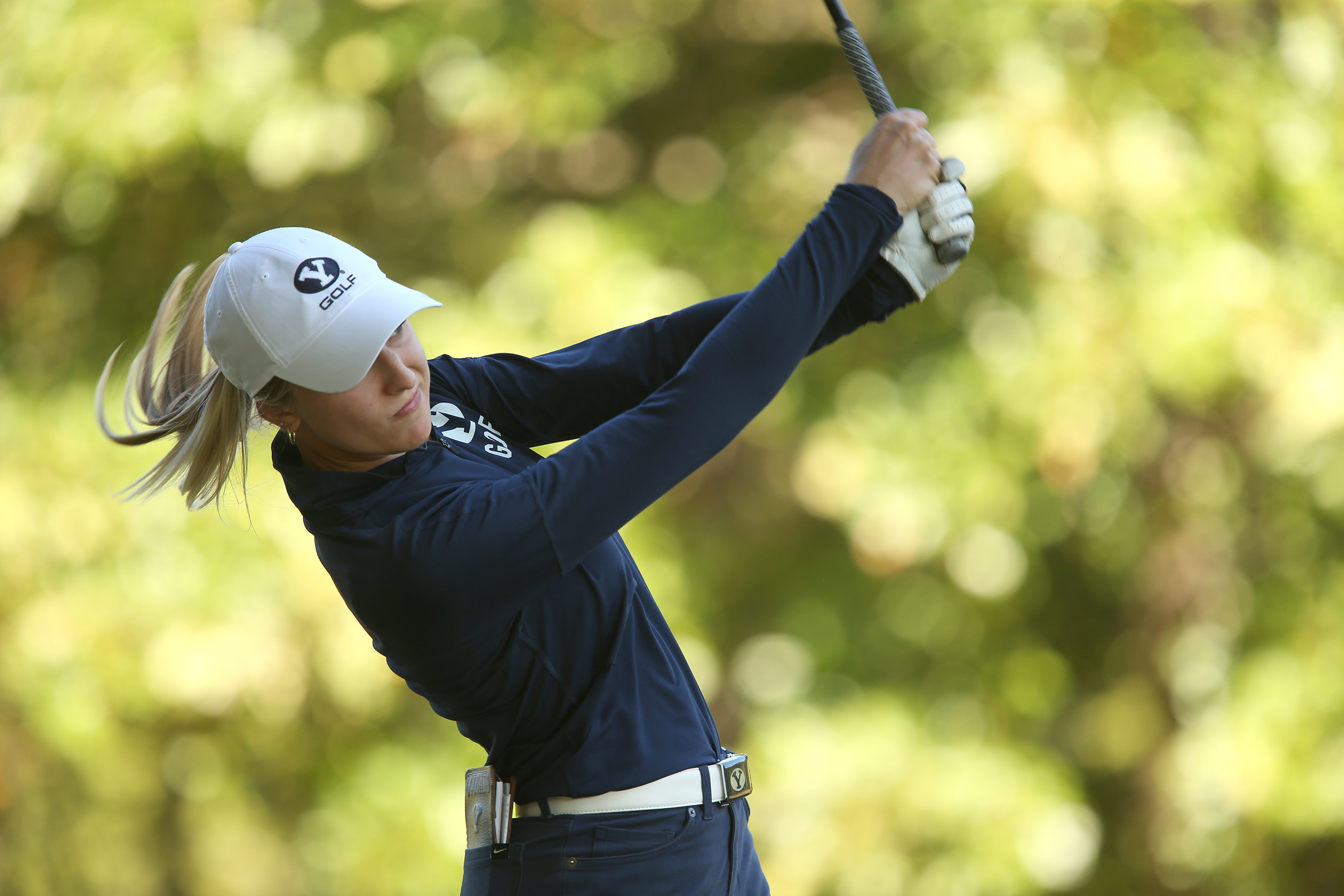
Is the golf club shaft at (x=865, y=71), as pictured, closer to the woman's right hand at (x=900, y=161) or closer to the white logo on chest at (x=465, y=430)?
the woman's right hand at (x=900, y=161)

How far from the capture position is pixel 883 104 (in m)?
1.54

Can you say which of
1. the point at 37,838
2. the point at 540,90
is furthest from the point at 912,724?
the point at 37,838

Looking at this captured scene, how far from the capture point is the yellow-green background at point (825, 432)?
3.38 metres

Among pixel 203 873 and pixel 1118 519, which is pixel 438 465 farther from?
pixel 203 873

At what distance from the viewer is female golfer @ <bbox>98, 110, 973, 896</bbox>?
4.10ft

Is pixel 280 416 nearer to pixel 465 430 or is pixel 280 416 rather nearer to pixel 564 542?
pixel 465 430

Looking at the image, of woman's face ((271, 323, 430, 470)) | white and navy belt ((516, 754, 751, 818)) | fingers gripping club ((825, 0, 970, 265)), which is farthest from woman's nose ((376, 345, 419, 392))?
fingers gripping club ((825, 0, 970, 265))

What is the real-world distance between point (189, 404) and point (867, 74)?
0.96 metres

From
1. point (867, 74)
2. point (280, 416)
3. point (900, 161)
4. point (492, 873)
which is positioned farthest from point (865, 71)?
point (492, 873)

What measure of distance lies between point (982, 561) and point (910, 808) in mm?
750

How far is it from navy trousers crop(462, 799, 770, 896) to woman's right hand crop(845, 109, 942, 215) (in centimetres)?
79

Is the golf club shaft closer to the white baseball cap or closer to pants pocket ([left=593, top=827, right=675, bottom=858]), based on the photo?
the white baseball cap

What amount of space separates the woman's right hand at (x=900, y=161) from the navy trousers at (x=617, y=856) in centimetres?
79

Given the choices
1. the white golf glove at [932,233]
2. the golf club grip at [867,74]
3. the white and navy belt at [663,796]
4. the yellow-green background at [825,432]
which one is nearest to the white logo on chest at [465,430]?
the white and navy belt at [663,796]
